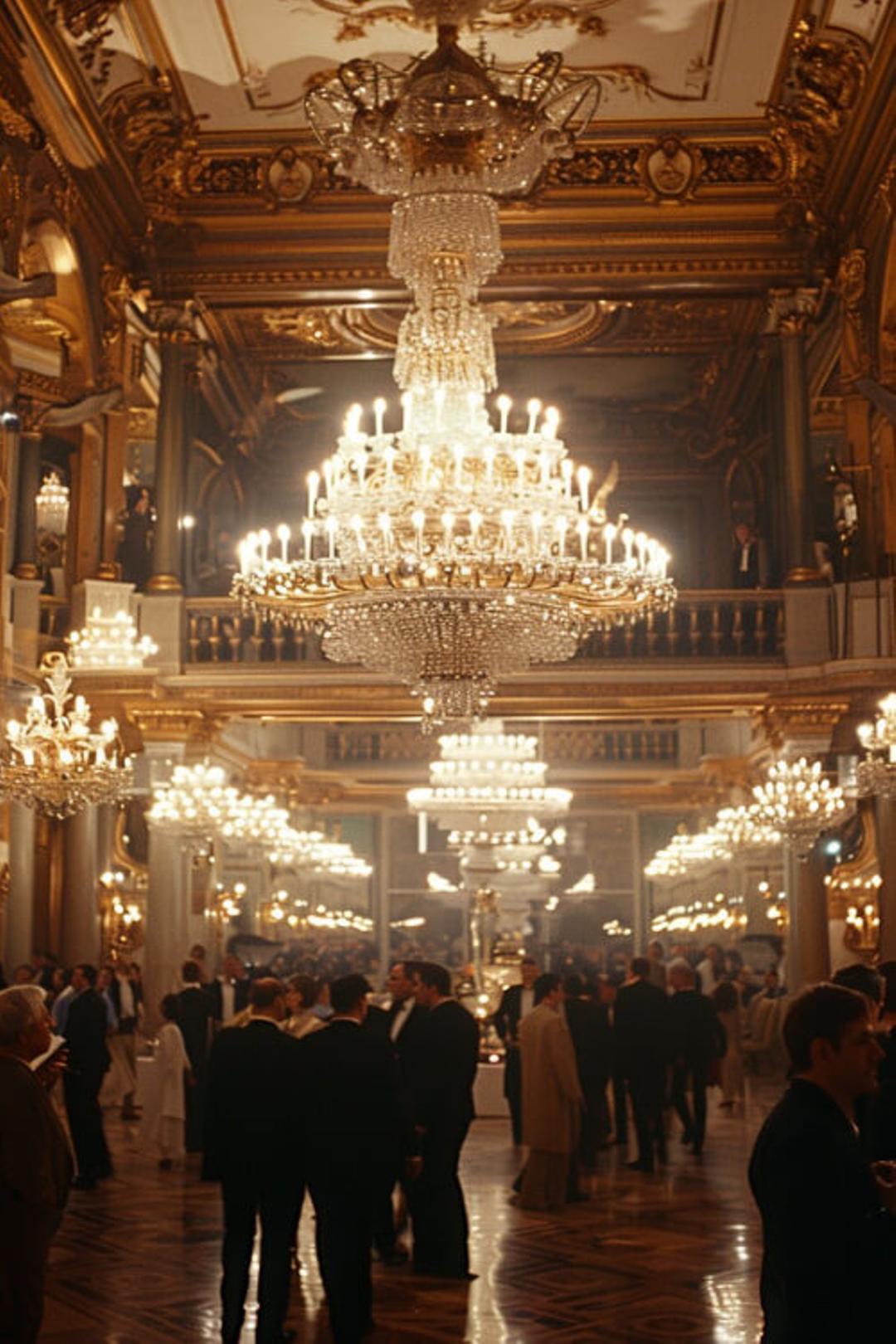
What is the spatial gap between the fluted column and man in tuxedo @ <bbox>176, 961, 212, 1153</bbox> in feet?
13.6

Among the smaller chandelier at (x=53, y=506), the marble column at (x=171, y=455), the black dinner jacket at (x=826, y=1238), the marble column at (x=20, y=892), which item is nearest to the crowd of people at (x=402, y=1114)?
the black dinner jacket at (x=826, y=1238)

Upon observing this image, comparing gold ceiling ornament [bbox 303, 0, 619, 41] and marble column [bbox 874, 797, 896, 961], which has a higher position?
gold ceiling ornament [bbox 303, 0, 619, 41]

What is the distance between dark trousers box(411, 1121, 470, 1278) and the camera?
7836 mm

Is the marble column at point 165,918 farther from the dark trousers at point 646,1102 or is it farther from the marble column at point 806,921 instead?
the marble column at point 806,921

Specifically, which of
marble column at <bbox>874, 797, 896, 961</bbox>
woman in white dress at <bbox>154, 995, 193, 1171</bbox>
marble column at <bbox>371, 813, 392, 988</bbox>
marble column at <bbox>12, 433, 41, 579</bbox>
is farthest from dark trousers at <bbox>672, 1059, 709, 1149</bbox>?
marble column at <bbox>371, 813, 392, 988</bbox>

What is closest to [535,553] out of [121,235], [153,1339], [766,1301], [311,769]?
[153,1339]

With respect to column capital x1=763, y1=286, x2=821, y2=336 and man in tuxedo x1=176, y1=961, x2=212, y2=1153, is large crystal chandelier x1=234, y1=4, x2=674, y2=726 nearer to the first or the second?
man in tuxedo x1=176, y1=961, x2=212, y2=1153

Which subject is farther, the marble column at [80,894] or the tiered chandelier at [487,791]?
the tiered chandelier at [487,791]

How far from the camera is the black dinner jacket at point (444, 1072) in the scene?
Answer: 7.86 m

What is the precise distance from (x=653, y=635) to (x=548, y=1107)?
5.67 metres

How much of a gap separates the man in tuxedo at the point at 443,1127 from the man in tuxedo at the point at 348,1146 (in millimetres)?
1349

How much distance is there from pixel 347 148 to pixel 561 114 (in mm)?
1231

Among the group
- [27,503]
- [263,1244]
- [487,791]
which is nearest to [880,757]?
[487,791]

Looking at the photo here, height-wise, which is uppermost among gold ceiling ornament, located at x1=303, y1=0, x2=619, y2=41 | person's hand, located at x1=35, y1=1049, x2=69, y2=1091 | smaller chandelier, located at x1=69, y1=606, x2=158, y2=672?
gold ceiling ornament, located at x1=303, y1=0, x2=619, y2=41
